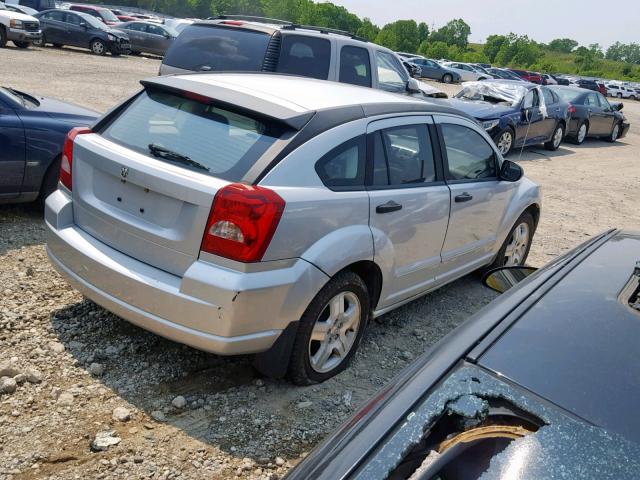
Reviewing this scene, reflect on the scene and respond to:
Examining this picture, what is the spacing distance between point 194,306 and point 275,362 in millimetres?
591

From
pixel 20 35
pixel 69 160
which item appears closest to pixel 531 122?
pixel 69 160

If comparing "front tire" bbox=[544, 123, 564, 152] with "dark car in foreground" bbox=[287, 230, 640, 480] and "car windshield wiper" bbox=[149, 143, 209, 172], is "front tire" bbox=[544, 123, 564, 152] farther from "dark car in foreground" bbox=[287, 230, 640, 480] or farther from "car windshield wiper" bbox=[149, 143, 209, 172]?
"dark car in foreground" bbox=[287, 230, 640, 480]

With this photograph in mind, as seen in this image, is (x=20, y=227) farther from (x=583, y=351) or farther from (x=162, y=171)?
(x=583, y=351)

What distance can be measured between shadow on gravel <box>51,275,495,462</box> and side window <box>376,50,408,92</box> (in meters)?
5.59

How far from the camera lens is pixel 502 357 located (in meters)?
1.85

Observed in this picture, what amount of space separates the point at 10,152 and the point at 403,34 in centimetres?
8704

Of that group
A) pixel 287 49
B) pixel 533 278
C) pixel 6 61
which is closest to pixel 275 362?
pixel 533 278

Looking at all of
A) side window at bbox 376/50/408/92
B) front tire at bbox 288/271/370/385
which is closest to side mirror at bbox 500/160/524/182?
front tire at bbox 288/271/370/385

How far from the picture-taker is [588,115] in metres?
17.6

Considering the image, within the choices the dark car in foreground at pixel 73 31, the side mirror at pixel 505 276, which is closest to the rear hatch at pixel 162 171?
the side mirror at pixel 505 276

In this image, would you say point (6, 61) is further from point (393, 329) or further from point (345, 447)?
point (345, 447)

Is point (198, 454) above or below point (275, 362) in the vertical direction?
below

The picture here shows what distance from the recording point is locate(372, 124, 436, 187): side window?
403cm

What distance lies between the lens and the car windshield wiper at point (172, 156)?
346 centimetres
